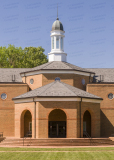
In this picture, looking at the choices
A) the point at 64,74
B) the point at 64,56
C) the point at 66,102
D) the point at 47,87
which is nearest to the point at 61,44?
the point at 64,56

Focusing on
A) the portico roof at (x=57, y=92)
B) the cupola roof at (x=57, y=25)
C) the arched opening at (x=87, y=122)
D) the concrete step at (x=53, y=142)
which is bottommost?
the concrete step at (x=53, y=142)

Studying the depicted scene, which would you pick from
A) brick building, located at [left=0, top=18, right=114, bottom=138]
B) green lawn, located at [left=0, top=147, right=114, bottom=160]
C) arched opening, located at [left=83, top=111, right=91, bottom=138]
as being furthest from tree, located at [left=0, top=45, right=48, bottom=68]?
green lawn, located at [left=0, top=147, right=114, bottom=160]

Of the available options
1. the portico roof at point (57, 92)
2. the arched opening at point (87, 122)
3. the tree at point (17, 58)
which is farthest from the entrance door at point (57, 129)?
the tree at point (17, 58)

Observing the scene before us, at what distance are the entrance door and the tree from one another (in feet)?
133

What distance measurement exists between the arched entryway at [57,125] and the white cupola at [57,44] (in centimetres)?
1109

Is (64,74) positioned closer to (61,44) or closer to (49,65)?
(49,65)

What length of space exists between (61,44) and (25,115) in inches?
515

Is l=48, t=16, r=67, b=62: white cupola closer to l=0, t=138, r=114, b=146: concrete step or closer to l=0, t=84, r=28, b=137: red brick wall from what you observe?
l=0, t=84, r=28, b=137: red brick wall

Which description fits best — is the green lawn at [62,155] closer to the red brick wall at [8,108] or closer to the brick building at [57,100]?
the brick building at [57,100]

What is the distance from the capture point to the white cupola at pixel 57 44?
48531 millimetres

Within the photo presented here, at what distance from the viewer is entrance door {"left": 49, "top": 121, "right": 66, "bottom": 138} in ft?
128

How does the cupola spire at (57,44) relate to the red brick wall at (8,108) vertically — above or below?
above

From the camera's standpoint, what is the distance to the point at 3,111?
4506cm

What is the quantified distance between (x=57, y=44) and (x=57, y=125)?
14383mm
